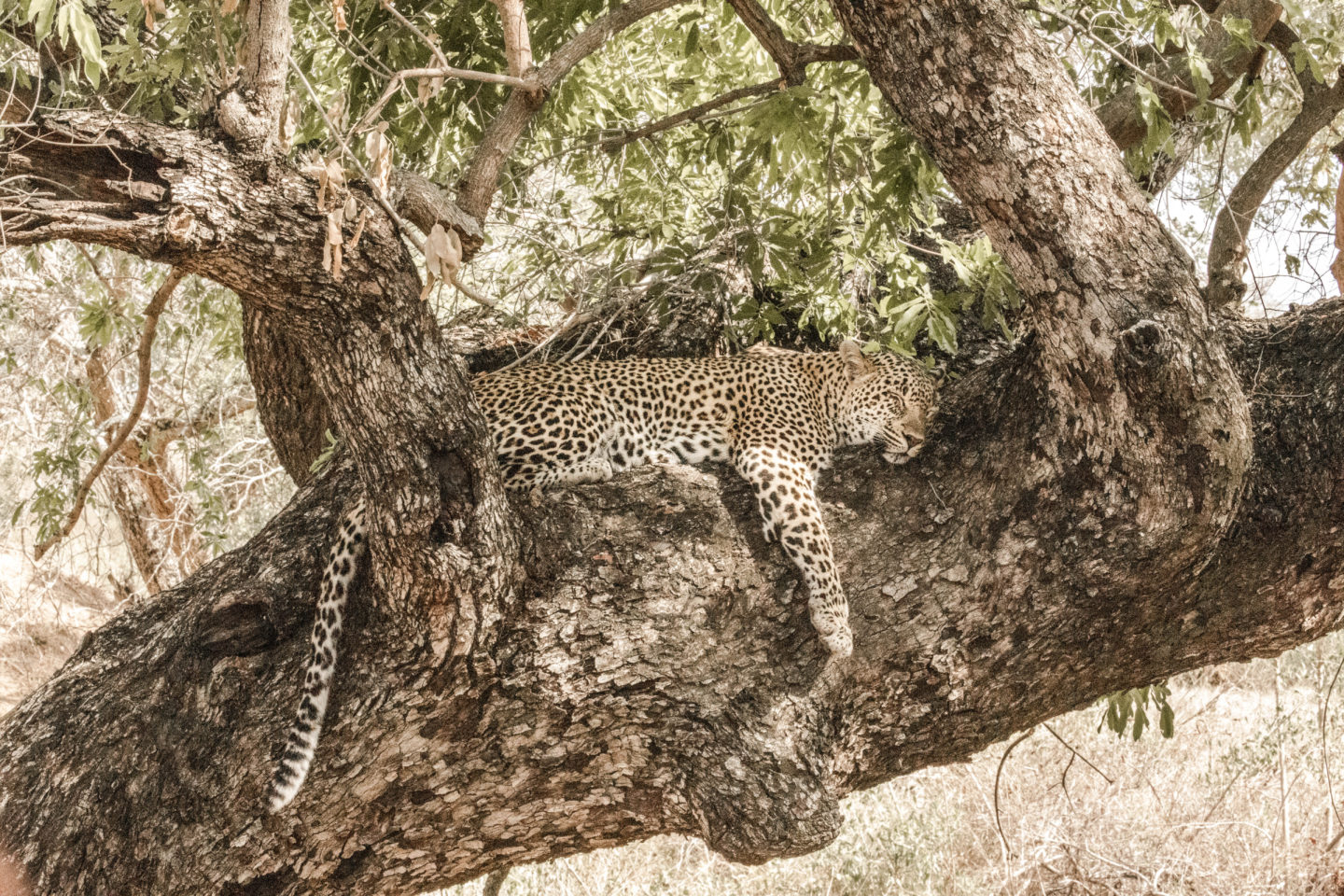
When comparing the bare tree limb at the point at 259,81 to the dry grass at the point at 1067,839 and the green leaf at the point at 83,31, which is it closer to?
the green leaf at the point at 83,31

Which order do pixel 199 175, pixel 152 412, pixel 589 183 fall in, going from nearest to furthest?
pixel 199 175 < pixel 589 183 < pixel 152 412

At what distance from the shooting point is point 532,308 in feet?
26.0

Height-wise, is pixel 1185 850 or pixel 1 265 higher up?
pixel 1 265

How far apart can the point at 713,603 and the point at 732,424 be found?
1.78 metres

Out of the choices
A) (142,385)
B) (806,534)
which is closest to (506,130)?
(806,534)

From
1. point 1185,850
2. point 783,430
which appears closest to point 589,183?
point 783,430

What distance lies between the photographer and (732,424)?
19.7 ft

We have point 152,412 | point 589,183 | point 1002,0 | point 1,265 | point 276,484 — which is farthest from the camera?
point 276,484

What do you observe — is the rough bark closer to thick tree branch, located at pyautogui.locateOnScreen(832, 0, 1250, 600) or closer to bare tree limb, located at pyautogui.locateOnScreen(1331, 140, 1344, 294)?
thick tree branch, located at pyautogui.locateOnScreen(832, 0, 1250, 600)

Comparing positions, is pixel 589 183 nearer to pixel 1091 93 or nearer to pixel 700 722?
pixel 1091 93

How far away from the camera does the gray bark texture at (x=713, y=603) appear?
3.89 metres

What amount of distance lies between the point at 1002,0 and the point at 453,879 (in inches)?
141

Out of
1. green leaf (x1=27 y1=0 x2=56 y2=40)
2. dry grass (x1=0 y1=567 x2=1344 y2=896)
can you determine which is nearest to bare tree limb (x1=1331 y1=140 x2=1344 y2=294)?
dry grass (x1=0 y1=567 x2=1344 y2=896)

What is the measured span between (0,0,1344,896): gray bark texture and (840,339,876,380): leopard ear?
1.68 metres
